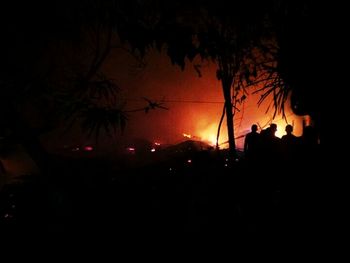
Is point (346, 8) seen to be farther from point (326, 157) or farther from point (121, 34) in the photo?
point (121, 34)

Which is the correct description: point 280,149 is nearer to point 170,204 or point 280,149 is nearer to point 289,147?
point 289,147

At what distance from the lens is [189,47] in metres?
2.45

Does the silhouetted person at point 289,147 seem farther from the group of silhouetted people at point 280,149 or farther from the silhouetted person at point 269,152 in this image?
the silhouetted person at point 269,152

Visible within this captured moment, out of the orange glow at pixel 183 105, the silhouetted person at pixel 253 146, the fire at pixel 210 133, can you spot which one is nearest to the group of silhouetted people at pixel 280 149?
the silhouetted person at pixel 253 146

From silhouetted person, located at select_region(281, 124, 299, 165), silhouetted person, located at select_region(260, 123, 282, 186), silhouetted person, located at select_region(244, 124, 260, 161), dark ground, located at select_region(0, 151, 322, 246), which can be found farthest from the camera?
silhouetted person, located at select_region(244, 124, 260, 161)

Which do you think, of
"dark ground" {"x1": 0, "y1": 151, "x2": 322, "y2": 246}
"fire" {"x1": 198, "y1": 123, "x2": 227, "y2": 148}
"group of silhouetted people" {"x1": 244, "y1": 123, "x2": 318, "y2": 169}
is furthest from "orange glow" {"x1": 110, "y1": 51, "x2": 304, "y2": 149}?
"dark ground" {"x1": 0, "y1": 151, "x2": 322, "y2": 246}

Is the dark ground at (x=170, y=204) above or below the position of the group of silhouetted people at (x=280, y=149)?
below

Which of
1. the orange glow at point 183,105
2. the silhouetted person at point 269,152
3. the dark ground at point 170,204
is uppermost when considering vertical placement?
the orange glow at point 183,105

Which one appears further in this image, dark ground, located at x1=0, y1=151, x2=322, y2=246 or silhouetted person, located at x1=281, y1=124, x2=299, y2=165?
silhouetted person, located at x1=281, y1=124, x2=299, y2=165

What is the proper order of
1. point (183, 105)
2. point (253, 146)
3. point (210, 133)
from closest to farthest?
point (253, 146) → point (183, 105) → point (210, 133)

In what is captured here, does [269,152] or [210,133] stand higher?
[210,133]

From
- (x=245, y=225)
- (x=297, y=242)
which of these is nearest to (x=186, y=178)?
(x=245, y=225)

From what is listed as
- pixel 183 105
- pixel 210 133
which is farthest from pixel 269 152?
pixel 210 133

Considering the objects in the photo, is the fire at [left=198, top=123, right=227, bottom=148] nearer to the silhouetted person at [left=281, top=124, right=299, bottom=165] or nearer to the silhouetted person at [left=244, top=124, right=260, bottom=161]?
the silhouetted person at [left=244, top=124, right=260, bottom=161]
